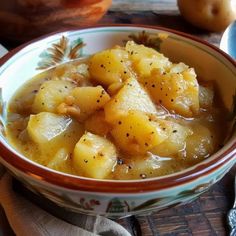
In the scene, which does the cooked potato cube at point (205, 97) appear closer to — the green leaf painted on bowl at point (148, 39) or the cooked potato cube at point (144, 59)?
the cooked potato cube at point (144, 59)

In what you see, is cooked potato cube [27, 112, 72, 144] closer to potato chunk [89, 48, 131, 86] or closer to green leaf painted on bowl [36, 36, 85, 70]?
potato chunk [89, 48, 131, 86]

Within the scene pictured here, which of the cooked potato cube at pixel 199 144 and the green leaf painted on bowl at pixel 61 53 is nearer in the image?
the cooked potato cube at pixel 199 144

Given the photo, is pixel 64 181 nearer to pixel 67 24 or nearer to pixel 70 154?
pixel 70 154

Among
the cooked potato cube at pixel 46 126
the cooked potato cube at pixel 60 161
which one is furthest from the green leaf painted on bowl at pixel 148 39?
the cooked potato cube at pixel 60 161

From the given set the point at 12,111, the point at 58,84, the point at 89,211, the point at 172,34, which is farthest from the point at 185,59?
the point at 89,211

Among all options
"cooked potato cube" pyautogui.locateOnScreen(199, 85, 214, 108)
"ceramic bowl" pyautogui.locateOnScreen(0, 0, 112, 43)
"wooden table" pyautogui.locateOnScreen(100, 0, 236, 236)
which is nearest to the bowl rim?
"wooden table" pyautogui.locateOnScreen(100, 0, 236, 236)

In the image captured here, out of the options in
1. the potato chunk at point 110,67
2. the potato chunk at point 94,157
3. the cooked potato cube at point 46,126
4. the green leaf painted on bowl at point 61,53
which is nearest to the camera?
the potato chunk at point 94,157

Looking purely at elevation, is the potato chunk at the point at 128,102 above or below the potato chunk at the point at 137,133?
above

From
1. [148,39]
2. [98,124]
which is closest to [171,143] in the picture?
[98,124]
